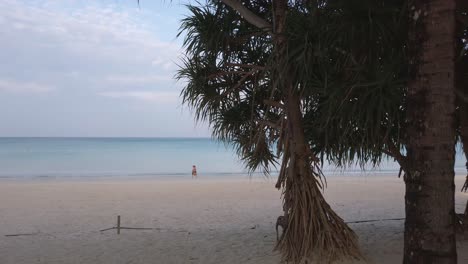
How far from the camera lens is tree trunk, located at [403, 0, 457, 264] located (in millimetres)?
2082

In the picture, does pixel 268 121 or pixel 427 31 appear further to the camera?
pixel 268 121

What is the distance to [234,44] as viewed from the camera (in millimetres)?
5320

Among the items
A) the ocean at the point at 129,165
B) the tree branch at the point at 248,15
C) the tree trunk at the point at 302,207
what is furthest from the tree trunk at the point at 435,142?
the ocean at the point at 129,165

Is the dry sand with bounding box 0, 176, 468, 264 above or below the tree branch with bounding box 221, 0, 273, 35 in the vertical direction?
below

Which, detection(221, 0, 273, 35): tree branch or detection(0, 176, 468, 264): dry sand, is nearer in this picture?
detection(221, 0, 273, 35): tree branch

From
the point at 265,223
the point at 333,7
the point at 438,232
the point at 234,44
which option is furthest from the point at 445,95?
the point at 265,223

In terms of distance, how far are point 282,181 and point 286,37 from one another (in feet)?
5.15

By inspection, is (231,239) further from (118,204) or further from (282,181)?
(118,204)

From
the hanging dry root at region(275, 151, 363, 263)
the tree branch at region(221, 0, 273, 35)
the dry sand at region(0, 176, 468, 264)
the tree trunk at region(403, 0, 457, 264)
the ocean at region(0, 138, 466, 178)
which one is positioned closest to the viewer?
the tree trunk at region(403, 0, 457, 264)

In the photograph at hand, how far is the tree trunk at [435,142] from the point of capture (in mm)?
2082

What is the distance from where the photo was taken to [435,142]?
2.09m

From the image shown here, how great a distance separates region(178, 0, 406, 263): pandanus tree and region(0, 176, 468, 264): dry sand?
30.5 inches

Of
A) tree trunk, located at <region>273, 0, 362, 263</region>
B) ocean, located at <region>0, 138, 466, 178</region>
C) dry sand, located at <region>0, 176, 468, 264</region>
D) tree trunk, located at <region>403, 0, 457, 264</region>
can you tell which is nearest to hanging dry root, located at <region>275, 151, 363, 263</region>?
tree trunk, located at <region>273, 0, 362, 263</region>

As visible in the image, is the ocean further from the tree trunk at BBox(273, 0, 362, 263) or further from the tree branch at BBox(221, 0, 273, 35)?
the tree branch at BBox(221, 0, 273, 35)
